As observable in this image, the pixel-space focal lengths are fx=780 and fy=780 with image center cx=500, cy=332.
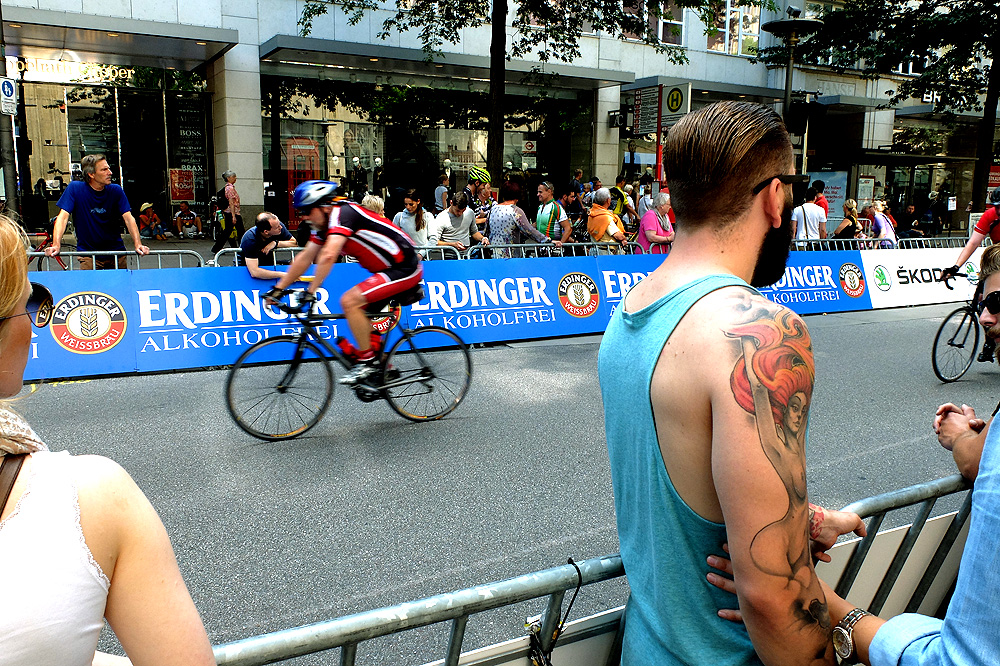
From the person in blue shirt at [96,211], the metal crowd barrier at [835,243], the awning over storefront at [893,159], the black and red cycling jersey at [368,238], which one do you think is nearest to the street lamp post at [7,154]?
the person in blue shirt at [96,211]

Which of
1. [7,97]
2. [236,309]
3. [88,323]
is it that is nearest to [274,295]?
[236,309]

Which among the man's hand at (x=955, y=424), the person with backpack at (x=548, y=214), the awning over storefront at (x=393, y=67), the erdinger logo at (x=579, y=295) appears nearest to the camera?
the man's hand at (x=955, y=424)

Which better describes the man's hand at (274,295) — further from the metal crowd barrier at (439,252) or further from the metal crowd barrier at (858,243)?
the metal crowd barrier at (858,243)

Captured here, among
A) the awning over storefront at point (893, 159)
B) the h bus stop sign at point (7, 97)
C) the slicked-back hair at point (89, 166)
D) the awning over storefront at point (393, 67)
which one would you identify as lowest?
the slicked-back hair at point (89, 166)

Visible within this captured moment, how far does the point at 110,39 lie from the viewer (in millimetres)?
Answer: 18234

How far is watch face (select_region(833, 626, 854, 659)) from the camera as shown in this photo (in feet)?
4.78

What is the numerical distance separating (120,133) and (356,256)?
17177mm

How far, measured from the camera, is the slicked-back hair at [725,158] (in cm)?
150

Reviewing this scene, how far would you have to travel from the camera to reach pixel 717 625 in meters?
1.44

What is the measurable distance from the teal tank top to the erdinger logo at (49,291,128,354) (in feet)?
25.7

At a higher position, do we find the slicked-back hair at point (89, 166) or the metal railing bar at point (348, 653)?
the slicked-back hair at point (89, 166)

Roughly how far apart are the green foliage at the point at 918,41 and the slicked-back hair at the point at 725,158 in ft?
81.2

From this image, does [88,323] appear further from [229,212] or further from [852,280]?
[852,280]

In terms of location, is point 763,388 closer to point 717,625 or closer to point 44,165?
point 717,625
